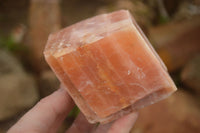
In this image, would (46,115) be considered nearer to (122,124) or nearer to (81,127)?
(81,127)

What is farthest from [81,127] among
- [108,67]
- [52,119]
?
[108,67]

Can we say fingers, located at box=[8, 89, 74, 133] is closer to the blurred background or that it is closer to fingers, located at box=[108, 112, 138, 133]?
fingers, located at box=[108, 112, 138, 133]

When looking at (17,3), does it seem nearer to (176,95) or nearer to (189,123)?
(176,95)

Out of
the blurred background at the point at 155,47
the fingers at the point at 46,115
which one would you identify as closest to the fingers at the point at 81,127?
the fingers at the point at 46,115

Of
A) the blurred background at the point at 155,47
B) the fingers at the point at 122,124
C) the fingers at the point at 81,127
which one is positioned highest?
the fingers at the point at 122,124

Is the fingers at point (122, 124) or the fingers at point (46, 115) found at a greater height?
the fingers at point (46, 115)

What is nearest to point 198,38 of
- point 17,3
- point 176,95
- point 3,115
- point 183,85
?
point 183,85

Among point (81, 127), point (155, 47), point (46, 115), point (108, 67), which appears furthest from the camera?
point (155, 47)

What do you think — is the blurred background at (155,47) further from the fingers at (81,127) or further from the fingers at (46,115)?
the fingers at (46,115)
